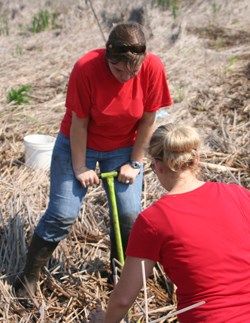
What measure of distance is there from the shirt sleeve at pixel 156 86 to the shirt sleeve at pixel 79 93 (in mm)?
328

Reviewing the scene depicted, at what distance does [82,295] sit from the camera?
3.11 meters

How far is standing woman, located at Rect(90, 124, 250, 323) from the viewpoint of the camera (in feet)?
6.11

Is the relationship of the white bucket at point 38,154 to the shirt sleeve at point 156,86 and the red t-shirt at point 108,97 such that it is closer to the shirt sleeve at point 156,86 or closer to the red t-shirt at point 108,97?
the red t-shirt at point 108,97

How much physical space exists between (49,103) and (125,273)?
13.0 feet

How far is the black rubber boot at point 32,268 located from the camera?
295cm

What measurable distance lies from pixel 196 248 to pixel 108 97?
3.43 ft

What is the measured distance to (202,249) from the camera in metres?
1.87

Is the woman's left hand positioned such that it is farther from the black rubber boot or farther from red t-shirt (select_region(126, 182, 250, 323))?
red t-shirt (select_region(126, 182, 250, 323))

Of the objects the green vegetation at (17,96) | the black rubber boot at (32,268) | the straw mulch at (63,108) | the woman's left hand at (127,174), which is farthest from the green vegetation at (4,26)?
the woman's left hand at (127,174)

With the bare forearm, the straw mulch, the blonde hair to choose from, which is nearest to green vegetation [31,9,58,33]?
the straw mulch

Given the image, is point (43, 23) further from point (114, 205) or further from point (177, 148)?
point (177, 148)

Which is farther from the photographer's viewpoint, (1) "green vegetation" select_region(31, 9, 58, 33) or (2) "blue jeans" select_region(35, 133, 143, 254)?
(1) "green vegetation" select_region(31, 9, 58, 33)

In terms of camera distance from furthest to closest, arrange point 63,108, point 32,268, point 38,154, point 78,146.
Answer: point 63,108 → point 38,154 → point 32,268 → point 78,146

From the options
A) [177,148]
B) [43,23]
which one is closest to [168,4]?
[43,23]
